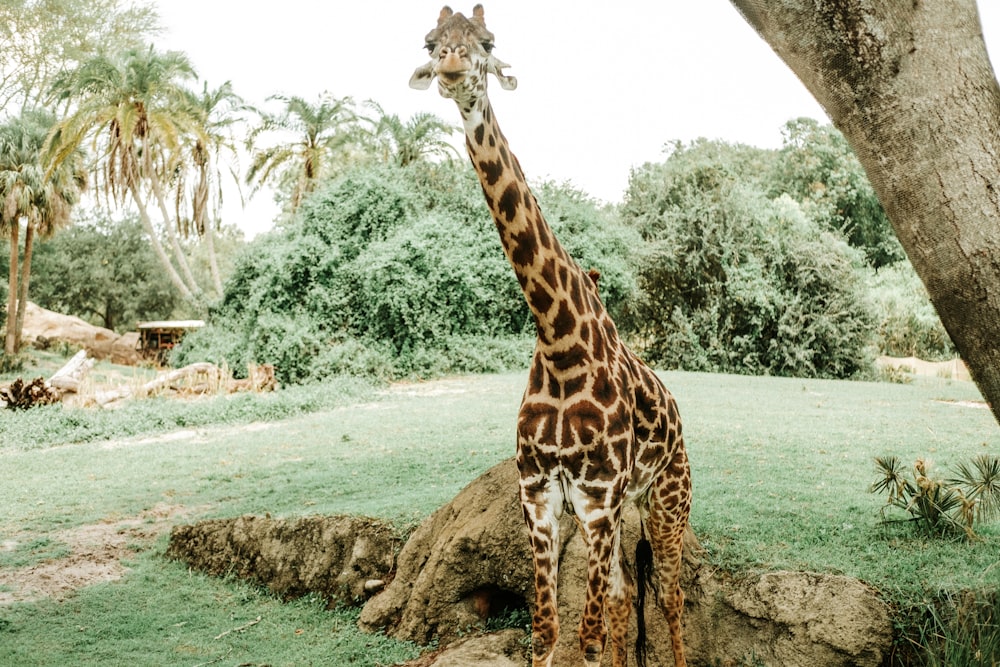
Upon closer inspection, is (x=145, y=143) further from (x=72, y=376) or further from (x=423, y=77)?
(x=423, y=77)

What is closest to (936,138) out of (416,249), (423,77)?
(423,77)

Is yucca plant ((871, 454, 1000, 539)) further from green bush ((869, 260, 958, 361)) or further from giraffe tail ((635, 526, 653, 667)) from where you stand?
green bush ((869, 260, 958, 361))

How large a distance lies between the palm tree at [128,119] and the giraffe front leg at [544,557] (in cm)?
2342

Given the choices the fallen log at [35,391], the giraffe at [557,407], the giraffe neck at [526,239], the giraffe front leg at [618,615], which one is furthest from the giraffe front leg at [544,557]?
the fallen log at [35,391]

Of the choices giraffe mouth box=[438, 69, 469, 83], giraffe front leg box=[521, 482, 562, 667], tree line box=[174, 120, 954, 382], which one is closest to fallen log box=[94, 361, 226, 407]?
tree line box=[174, 120, 954, 382]

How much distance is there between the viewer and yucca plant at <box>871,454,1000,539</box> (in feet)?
16.8

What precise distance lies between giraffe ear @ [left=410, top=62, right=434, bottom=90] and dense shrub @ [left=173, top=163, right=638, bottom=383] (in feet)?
47.0

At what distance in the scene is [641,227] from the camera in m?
22.8

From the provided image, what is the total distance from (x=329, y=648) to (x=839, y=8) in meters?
4.64

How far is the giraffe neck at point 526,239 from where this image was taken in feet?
11.8

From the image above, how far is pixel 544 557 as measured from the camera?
12.3 feet

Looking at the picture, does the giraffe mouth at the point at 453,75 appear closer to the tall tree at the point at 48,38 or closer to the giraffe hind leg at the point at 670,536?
the giraffe hind leg at the point at 670,536

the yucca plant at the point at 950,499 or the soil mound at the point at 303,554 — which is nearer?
the yucca plant at the point at 950,499

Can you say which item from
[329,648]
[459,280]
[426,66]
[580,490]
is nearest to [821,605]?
[580,490]
